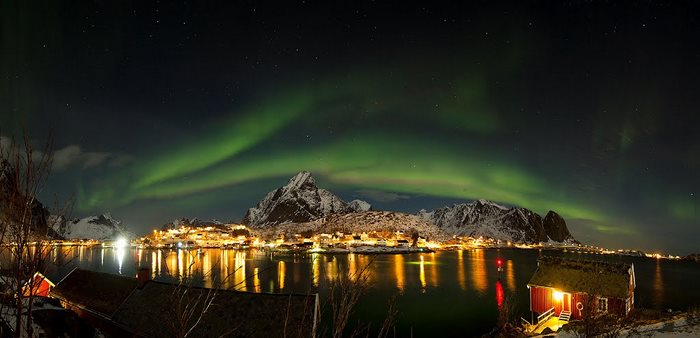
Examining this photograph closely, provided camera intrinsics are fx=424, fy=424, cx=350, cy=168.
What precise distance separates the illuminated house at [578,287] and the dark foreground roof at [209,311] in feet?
87.8

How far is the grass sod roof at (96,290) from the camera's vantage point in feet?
103

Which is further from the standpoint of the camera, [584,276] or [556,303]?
[556,303]

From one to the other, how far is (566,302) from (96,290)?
41.2 meters

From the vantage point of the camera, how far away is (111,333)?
3008 cm

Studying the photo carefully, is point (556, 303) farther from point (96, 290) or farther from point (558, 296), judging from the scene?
point (96, 290)

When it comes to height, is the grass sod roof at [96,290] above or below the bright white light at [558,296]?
above

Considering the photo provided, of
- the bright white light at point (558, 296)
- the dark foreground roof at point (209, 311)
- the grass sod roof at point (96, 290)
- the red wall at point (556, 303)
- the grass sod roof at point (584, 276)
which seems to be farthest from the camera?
the bright white light at point (558, 296)

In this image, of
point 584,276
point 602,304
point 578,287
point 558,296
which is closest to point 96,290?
point 558,296

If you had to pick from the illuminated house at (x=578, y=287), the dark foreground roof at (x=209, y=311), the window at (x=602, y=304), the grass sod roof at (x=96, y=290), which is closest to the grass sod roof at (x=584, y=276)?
the illuminated house at (x=578, y=287)

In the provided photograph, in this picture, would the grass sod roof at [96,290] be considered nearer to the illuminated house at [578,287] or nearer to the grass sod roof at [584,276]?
the illuminated house at [578,287]

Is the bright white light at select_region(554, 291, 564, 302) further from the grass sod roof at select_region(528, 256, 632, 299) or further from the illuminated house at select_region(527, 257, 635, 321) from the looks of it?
the grass sod roof at select_region(528, 256, 632, 299)

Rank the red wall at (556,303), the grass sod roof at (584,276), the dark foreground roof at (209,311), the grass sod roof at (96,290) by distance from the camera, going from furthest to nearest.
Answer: the grass sod roof at (584,276)
the red wall at (556,303)
the grass sod roof at (96,290)
the dark foreground roof at (209,311)

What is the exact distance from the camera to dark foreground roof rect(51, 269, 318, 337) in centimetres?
2231

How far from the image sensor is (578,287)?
38.8 m
